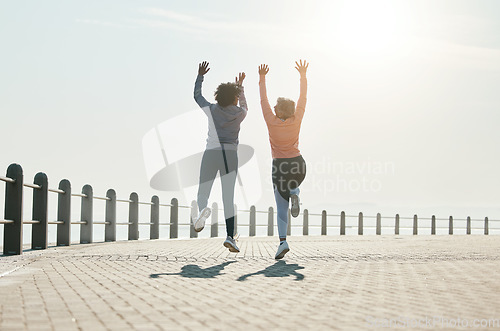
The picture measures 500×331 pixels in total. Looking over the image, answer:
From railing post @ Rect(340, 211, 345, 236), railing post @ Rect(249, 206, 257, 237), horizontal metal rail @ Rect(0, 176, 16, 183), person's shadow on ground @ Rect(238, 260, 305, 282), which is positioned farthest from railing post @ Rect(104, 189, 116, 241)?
railing post @ Rect(340, 211, 345, 236)

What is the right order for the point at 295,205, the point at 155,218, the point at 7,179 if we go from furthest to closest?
1. the point at 155,218
2. the point at 7,179
3. the point at 295,205

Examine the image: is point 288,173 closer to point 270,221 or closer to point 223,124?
point 223,124

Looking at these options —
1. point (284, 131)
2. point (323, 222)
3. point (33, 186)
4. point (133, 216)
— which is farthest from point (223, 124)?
point (323, 222)

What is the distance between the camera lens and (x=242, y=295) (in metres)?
5.68

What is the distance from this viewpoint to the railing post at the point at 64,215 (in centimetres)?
1462

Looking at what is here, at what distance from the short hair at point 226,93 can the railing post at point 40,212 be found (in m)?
5.11

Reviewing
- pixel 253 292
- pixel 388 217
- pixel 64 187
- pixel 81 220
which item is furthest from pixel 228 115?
pixel 388 217

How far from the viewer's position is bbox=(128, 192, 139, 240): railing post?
20.0 metres

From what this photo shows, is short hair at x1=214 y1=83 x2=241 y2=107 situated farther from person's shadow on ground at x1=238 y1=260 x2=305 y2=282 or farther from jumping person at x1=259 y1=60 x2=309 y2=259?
person's shadow on ground at x1=238 y1=260 x2=305 y2=282

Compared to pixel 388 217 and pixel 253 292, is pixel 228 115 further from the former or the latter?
pixel 388 217

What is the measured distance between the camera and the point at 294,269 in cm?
827

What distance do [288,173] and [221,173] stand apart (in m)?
0.87

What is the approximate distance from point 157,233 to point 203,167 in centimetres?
1342

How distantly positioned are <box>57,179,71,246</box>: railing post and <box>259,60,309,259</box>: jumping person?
6.44m
